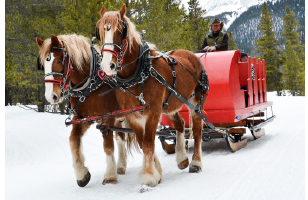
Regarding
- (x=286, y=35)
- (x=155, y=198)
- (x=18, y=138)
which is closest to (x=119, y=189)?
(x=155, y=198)

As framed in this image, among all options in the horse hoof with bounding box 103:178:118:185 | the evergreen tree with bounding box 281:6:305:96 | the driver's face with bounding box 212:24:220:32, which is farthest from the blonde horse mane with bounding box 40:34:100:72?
the evergreen tree with bounding box 281:6:305:96

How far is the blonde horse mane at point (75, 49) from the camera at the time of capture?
364 centimetres

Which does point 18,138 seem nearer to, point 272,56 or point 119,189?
point 119,189

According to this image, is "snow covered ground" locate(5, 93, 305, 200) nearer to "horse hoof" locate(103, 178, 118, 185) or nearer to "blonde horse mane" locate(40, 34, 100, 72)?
"horse hoof" locate(103, 178, 118, 185)

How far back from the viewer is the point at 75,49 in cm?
399

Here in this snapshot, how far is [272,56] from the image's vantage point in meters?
35.7

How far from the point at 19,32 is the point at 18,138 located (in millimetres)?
4337

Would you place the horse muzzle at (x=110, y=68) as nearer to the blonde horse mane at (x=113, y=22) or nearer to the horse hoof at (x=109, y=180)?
the blonde horse mane at (x=113, y=22)

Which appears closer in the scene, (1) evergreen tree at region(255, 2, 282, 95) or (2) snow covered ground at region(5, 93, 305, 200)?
(2) snow covered ground at region(5, 93, 305, 200)

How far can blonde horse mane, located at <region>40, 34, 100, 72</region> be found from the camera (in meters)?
3.64

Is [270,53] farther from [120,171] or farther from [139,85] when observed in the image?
[139,85]

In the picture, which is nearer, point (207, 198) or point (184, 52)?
point (207, 198)

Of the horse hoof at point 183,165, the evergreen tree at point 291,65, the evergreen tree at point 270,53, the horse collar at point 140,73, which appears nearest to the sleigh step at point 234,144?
the horse hoof at point 183,165

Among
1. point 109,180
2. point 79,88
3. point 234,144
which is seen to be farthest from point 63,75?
point 234,144
